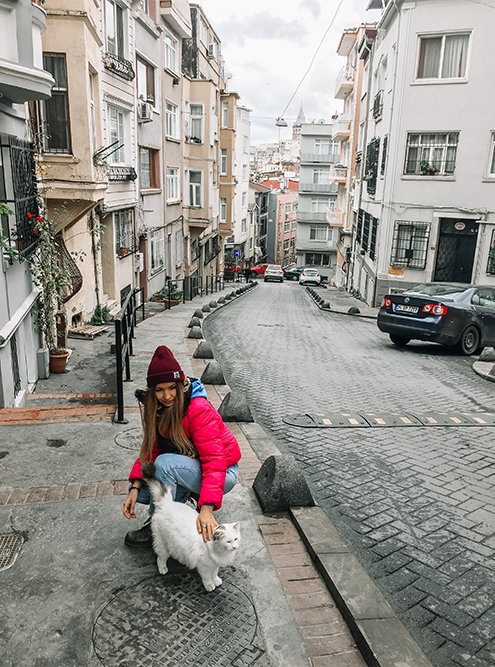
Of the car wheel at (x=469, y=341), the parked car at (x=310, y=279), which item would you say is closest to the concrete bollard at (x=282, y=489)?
the car wheel at (x=469, y=341)

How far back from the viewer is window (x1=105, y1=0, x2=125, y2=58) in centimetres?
1413

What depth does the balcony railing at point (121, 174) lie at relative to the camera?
562 inches

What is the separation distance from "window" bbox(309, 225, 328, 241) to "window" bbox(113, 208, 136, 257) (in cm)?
4414

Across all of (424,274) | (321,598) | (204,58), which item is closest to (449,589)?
(321,598)

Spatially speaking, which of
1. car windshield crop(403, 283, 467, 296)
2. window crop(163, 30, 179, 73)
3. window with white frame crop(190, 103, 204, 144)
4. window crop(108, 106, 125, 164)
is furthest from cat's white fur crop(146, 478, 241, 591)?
window with white frame crop(190, 103, 204, 144)

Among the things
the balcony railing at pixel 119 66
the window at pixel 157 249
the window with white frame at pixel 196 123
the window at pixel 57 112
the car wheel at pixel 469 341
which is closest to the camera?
the window at pixel 57 112

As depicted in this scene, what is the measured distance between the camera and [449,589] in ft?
11.2

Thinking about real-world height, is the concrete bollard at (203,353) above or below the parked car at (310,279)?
above

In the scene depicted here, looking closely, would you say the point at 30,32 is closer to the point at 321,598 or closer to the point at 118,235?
the point at 321,598

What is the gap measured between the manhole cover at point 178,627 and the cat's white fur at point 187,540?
12 centimetres

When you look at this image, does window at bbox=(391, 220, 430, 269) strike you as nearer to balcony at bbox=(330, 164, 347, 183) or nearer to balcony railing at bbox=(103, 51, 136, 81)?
balcony railing at bbox=(103, 51, 136, 81)

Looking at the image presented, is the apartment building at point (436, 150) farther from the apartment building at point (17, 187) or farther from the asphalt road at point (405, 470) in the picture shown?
the apartment building at point (17, 187)

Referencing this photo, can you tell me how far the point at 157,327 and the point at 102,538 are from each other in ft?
34.1

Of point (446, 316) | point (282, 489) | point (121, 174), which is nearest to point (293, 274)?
point (121, 174)
